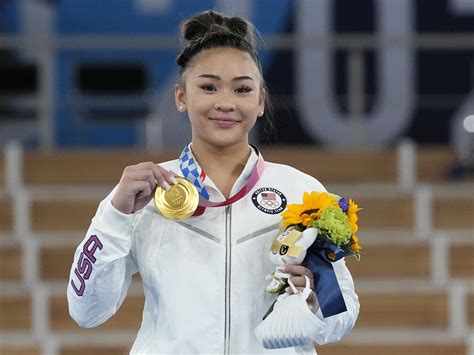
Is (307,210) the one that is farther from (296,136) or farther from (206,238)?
(296,136)

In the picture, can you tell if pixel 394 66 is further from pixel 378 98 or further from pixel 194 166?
pixel 194 166

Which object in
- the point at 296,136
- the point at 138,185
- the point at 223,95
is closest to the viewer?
the point at 138,185

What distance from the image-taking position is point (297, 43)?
634 centimetres

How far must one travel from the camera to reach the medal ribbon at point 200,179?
2.45 metres

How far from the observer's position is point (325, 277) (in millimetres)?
2326

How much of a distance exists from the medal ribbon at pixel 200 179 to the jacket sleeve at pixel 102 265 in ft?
0.46

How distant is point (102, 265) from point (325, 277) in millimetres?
430

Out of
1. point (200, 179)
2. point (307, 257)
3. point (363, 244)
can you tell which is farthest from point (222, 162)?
point (363, 244)

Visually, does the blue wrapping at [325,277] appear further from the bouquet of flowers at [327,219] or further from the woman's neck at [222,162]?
the woman's neck at [222,162]

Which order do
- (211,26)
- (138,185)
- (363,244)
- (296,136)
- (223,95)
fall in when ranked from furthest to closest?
(296,136), (363,244), (211,26), (223,95), (138,185)

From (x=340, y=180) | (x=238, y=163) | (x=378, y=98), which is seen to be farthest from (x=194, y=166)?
(x=378, y=98)

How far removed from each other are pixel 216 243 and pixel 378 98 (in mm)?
4780

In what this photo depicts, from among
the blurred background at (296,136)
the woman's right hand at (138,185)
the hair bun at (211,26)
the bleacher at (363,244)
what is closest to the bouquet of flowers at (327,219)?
the woman's right hand at (138,185)

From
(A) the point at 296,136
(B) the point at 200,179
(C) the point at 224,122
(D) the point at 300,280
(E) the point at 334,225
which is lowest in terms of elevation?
(D) the point at 300,280
